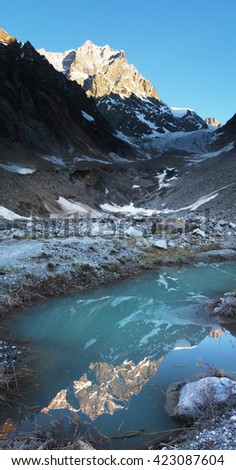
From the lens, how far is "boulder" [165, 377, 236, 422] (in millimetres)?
6605

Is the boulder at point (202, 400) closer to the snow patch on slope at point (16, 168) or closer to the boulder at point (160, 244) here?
the boulder at point (160, 244)

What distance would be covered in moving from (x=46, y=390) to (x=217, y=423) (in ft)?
12.8

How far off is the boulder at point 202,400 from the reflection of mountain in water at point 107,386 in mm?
1073

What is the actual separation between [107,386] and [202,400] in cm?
239

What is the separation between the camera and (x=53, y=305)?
14414mm

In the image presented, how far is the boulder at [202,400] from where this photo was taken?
21.7 feet

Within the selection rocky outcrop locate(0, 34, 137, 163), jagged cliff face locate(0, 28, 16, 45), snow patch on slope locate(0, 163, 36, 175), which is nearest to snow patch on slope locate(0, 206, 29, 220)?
snow patch on slope locate(0, 163, 36, 175)

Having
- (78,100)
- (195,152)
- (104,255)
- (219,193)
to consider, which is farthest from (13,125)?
(195,152)

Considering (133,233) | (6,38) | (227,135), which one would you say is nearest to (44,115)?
(6,38)

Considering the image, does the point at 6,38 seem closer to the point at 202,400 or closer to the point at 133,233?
the point at 133,233

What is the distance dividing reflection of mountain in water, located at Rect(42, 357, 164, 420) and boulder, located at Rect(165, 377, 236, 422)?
1073 mm

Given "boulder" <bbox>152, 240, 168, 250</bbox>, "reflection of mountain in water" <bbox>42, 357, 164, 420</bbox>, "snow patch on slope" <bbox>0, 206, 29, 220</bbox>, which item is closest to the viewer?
"reflection of mountain in water" <bbox>42, 357, 164, 420</bbox>

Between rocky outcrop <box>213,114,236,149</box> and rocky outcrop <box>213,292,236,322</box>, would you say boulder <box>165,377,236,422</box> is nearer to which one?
rocky outcrop <box>213,292,236,322</box>

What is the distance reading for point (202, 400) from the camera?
6.82 m
